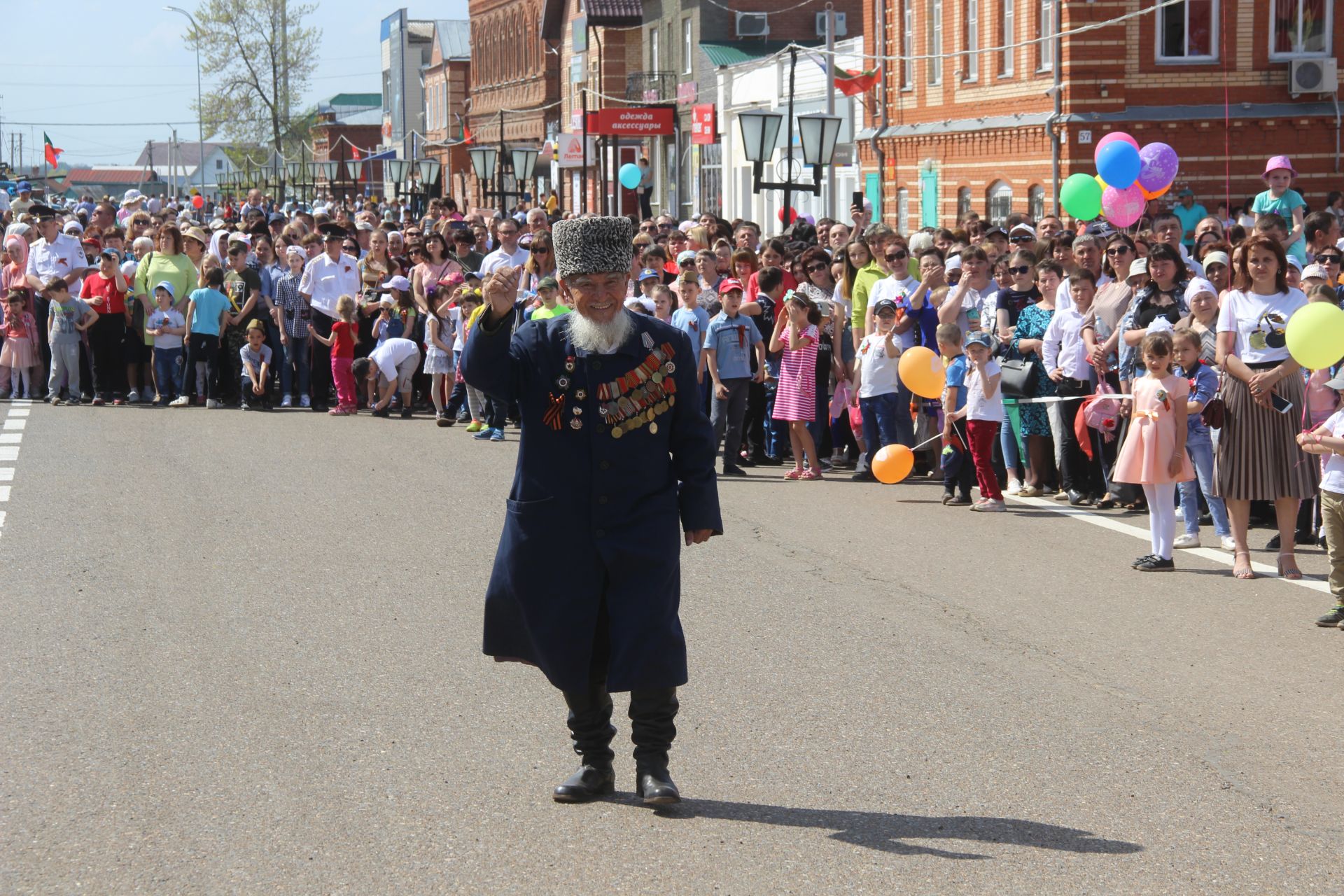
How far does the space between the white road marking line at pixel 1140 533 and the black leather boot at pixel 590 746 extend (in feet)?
16.3

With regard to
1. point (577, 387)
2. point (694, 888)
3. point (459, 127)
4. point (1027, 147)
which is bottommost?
point (694, 888)

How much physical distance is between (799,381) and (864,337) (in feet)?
2.42

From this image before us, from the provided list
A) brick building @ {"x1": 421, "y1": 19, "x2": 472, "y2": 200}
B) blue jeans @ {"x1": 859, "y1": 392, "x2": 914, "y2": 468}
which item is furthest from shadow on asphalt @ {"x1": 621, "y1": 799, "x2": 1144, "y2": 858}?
brick building @ {"x1": 421, "y1": 19, "x2": 472, "y2": 200}

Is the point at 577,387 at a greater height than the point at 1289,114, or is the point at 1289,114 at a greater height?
the point at 1289,114

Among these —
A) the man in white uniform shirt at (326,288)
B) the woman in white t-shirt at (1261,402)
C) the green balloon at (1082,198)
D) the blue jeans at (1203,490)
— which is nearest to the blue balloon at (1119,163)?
the green balloon at (1082,198)

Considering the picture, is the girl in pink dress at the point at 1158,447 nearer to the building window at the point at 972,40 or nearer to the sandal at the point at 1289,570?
the sandal at the point at 1289,570

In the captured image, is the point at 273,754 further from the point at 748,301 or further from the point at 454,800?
the point at 748,301

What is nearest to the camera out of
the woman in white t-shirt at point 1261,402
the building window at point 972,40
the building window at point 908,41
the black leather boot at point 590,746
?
the black leather boot at point 590,746

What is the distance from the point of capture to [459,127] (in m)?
97.4

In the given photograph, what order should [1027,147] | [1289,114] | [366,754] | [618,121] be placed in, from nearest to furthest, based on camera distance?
[366,754] < [1289,114] < [1027,147] < [618,121]

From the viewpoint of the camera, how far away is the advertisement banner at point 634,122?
51.3 metres

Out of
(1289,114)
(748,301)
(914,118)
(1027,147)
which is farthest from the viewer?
(914,118)

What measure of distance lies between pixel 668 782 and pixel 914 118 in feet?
105

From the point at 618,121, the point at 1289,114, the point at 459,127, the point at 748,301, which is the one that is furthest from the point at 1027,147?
the point at 459,127
